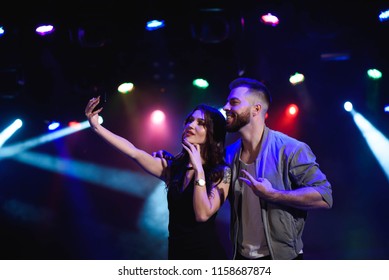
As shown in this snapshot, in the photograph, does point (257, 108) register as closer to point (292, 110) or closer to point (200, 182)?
point (200, 182)

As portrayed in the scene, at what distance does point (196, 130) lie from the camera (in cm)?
287

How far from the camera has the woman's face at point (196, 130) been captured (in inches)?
112

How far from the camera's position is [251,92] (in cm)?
304

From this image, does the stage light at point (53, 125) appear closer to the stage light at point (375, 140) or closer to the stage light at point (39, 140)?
the stage light at point (39, 140)

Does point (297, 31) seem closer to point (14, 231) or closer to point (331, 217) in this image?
point (331, 217)

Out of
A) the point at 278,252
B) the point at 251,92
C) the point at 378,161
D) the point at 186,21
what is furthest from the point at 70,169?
the point at 378,161

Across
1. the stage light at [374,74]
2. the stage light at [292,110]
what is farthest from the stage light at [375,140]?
the stage light at [292,110]

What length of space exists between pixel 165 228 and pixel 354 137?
3.06 m

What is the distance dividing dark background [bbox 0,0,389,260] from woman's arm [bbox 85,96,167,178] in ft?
6.31

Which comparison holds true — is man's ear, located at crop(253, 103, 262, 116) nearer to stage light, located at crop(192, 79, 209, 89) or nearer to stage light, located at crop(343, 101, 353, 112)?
stage light, located at crop(192, 79, 209, 89)

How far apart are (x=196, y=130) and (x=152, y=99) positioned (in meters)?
2.88

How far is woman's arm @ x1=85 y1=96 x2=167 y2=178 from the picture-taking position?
278 cm

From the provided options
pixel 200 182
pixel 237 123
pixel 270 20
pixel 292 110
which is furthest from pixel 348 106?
pixel 200 182

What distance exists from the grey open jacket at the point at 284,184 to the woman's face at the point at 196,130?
0.39 m
